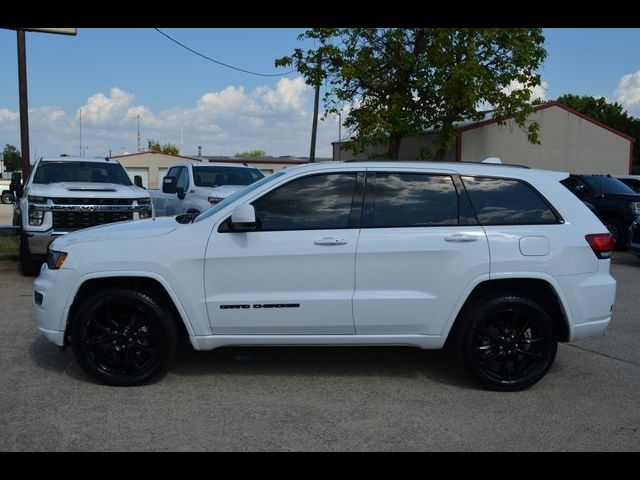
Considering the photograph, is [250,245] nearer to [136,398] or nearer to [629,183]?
[136,398]

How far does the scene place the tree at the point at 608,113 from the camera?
51.0 metres

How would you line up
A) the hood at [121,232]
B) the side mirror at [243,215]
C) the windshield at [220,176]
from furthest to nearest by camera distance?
the windshield at [220,176], the hood at [121,232], the side mirror at [243,215]

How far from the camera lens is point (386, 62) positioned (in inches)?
747

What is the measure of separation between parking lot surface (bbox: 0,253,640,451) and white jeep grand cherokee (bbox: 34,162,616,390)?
0.34 metres

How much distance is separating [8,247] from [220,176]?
5.07 metres

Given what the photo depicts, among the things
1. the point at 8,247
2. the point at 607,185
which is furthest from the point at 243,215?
the point at 607,185

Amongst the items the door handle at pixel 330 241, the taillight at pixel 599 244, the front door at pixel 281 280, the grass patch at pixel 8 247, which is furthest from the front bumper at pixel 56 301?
the grass patch at pixel 8 247

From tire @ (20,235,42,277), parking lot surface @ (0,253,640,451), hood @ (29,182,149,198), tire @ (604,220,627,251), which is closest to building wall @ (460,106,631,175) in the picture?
tire @ (604,220,627,251)

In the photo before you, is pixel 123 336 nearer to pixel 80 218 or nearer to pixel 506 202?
pixel 506 202

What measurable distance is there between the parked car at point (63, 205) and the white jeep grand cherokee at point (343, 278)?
4.75 meters

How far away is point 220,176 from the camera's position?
11977 mm

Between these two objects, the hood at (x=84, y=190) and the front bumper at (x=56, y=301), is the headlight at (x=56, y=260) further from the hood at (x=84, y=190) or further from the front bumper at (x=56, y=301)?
the hood at (x=84, y=190)

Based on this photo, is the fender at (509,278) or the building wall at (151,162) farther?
the building wall at (151,162)
